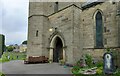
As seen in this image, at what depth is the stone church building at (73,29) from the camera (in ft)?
58.1

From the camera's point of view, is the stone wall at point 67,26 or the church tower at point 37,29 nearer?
the stone wall at point 67,26

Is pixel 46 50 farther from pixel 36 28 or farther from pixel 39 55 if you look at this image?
pixel 36 28

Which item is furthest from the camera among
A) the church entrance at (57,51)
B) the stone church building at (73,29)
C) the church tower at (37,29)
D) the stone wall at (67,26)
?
the church entrance at (57,51)

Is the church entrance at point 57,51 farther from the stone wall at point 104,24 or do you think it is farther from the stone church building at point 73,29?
the stone wall at point 104,24

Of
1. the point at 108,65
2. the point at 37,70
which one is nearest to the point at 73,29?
the point at 37,70

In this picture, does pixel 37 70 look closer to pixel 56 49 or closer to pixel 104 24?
pixel 56 49

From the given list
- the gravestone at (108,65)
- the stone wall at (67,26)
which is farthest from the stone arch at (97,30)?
the gravestone at (108,65)

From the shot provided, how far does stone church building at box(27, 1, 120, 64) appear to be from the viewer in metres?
17.7

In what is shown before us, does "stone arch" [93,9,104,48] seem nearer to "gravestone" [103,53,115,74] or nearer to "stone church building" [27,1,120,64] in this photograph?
"stone church building" [27,1,120,64]

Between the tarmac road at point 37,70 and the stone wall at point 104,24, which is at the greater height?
the stone wall at point 104,24

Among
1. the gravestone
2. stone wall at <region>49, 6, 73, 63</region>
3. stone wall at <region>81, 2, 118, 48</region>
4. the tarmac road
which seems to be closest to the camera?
the gravestone

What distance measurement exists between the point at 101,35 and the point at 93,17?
2.26 m

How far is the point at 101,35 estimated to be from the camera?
61.8 ft

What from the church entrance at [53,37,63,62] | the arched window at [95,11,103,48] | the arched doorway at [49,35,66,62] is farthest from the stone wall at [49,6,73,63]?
the arched window at [95,11,103,48]
